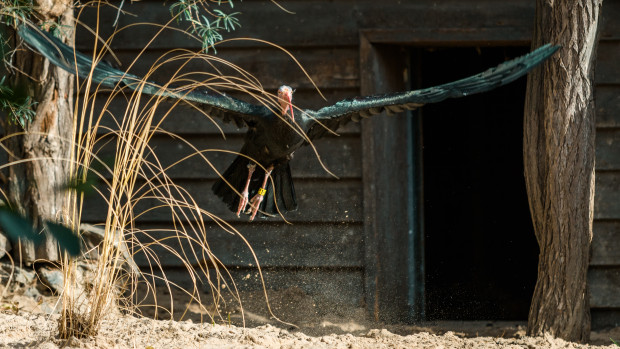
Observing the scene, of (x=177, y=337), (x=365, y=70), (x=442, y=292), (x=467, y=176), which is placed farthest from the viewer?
(x=467, y=176)

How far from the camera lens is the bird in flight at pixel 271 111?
332cm

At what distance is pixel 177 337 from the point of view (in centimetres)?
321

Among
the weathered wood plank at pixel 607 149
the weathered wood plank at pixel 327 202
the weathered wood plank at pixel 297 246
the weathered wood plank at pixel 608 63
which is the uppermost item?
the weathered wood plank at pixel 608 63

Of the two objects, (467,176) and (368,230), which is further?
(467,176)

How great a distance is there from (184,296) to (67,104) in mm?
1645

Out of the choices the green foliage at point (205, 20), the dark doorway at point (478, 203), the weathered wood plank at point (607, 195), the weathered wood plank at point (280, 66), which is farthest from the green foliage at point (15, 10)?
the dark doorway at point (478, 203)

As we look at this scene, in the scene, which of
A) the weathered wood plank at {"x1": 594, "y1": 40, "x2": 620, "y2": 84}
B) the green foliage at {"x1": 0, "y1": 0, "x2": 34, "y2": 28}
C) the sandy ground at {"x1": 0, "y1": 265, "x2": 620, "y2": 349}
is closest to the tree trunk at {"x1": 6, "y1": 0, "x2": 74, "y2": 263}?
the green foliage at {"x1": 0, "y1": 0, "x2": 34, "y2": 28}

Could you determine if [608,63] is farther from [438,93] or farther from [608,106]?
[438,93]

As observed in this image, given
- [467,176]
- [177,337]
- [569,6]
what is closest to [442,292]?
[467,176]

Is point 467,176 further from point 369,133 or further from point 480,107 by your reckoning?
point 369,133

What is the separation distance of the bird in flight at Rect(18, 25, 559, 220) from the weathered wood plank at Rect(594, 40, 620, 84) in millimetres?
1418

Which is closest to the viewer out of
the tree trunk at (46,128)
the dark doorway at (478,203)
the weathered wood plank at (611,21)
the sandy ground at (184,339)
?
the sandy ground at (184,339)

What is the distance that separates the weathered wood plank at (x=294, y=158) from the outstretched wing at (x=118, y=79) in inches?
40.4

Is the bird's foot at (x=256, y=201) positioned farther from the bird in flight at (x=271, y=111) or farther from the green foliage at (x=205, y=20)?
the green foliage at (x=205, y=20)
